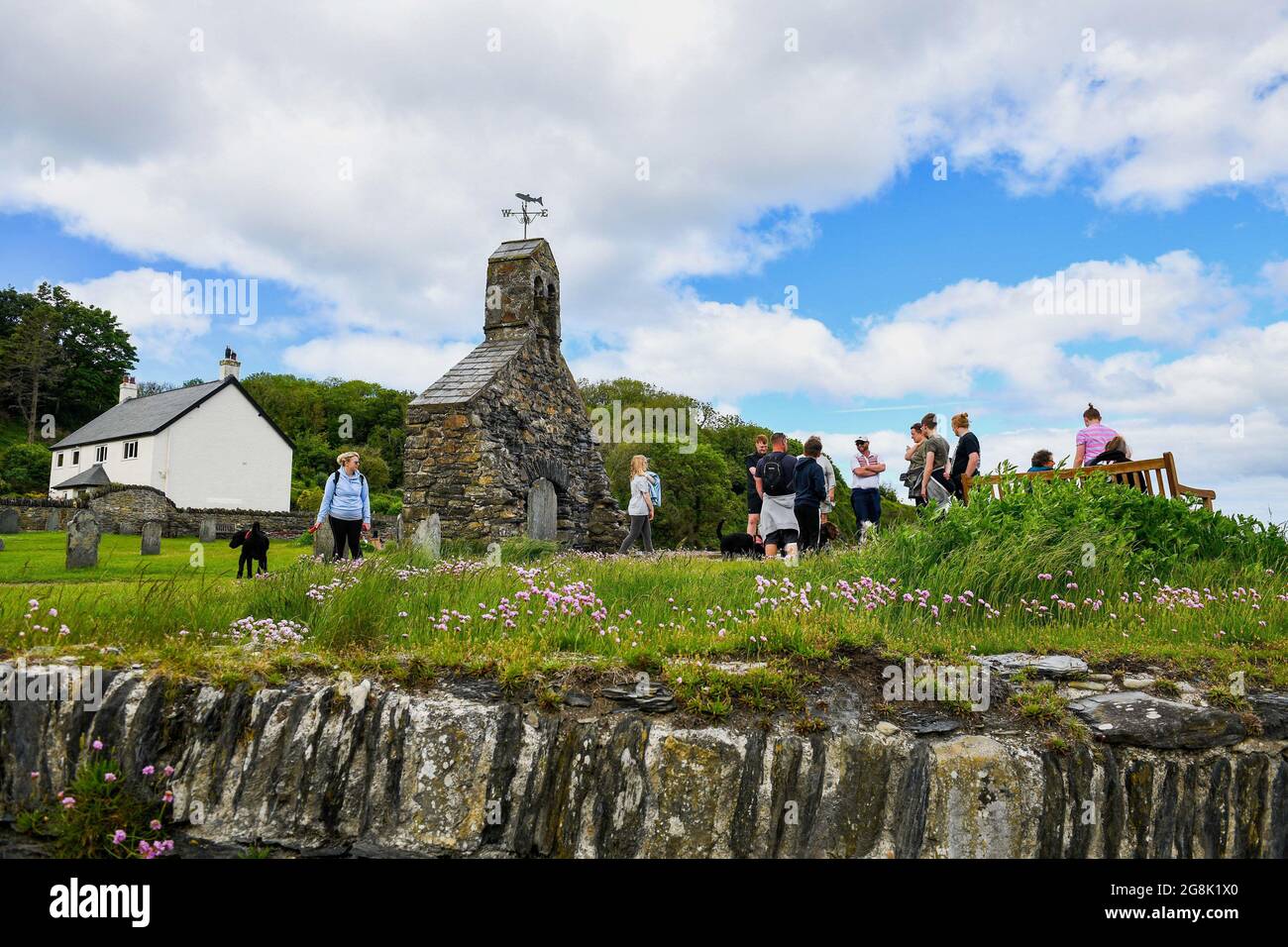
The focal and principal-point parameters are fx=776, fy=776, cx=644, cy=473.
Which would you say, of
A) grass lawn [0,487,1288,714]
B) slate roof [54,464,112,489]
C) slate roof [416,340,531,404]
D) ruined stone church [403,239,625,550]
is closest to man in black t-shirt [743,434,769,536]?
grass lawn [0,487,1288,714]

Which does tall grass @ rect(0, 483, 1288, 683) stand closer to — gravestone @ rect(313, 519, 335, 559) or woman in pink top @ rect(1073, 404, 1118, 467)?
woman in pink top @ rect(1073, 404, 1118, 467)

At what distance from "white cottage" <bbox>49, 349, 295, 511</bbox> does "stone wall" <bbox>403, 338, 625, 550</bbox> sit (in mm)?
30368

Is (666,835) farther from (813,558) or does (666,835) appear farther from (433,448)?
(433,448)

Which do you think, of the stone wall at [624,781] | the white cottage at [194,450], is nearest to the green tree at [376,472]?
the white cottage at [194,450]

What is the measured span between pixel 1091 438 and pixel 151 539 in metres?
22.3

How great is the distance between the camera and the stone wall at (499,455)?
47.3 ft

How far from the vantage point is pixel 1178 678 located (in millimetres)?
5500

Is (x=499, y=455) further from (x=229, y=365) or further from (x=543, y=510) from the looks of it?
(x=229, y=365)

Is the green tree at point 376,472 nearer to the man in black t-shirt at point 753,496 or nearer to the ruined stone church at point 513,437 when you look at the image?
the ruined stone church at point 513,437

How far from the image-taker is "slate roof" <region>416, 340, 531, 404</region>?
14774 millimetres

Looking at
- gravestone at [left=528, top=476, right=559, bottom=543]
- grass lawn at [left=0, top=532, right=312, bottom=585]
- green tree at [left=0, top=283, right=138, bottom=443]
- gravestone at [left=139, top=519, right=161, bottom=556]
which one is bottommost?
grass lawn at [left=0, top=532, right=312, bottom=585]

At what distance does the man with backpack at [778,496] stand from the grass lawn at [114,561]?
6915 millimetres

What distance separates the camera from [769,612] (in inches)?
246

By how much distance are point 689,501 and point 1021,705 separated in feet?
90.9
